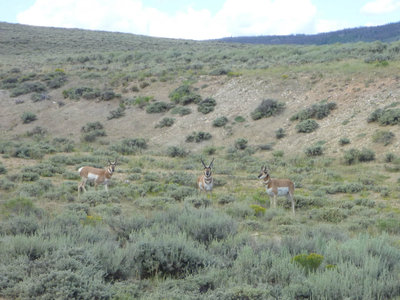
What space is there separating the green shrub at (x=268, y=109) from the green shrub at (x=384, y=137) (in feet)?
26.1

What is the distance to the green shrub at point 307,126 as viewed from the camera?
23844mm

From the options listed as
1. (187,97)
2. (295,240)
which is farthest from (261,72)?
(295,240)

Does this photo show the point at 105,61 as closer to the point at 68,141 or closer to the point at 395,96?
the point at 68,141

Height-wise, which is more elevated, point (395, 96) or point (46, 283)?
point (395, 96)

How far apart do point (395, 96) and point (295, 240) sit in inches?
786

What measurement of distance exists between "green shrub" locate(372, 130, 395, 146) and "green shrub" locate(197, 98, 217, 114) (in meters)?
12.4

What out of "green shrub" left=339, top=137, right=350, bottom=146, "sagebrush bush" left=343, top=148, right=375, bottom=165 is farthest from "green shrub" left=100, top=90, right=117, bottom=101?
"sagebrush bush" left=343, top=148, right=375, bottom=165

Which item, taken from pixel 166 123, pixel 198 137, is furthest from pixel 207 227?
pixel 166 123

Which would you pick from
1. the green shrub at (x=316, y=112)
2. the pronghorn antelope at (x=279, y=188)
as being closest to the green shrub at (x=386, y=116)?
the green shrub at (x=316, y=112)

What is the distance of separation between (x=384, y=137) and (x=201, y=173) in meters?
9.33

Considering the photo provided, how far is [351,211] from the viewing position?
11.7m

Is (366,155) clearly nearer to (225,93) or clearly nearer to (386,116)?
(386,116)

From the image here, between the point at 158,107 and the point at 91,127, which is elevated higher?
the point at 158,107

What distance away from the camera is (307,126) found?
2402 centimetres
